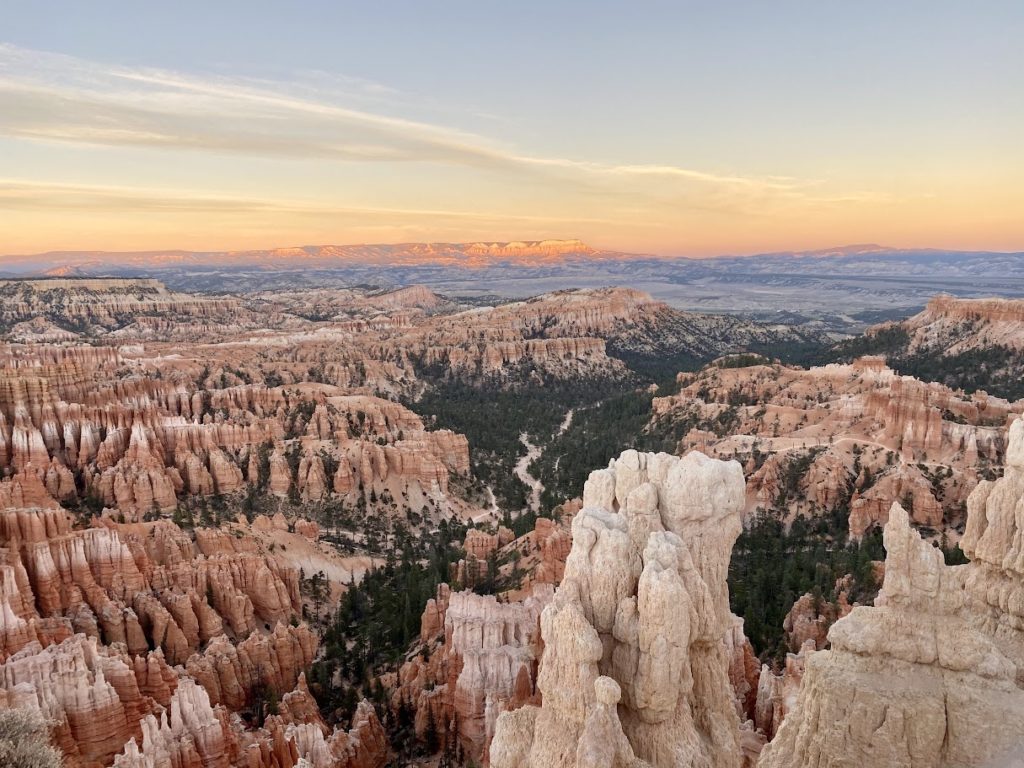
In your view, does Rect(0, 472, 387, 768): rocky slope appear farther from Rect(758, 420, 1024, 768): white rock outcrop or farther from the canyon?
Rect(758, 420, 1024, 768): white rock outcrop

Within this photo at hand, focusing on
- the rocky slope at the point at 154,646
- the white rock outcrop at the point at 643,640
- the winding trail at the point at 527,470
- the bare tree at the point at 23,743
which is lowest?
the winding trail at the point at 527,470

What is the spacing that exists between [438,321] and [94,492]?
367ft

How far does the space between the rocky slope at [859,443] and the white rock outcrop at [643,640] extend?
33.1m

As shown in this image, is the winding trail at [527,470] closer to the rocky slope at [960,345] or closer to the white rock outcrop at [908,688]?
the white rock outcrop at [908,688]

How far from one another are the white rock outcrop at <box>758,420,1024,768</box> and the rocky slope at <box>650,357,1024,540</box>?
33.7 m

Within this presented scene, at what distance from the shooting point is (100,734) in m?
18.2

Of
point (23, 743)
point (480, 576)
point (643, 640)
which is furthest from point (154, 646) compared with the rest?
point (643, 640)

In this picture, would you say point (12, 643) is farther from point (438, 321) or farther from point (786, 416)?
point (438, 321)

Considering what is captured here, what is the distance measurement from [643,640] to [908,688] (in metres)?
3.90

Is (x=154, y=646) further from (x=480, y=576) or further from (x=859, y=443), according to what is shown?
(x=859, y=443)

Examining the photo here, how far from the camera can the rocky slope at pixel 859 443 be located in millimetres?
43250

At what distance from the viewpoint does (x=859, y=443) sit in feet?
172

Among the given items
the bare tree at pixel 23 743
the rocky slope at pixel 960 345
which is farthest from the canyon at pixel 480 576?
the rocky slope at pixel 960 345

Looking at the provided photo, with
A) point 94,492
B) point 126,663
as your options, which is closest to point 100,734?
point 126,663
